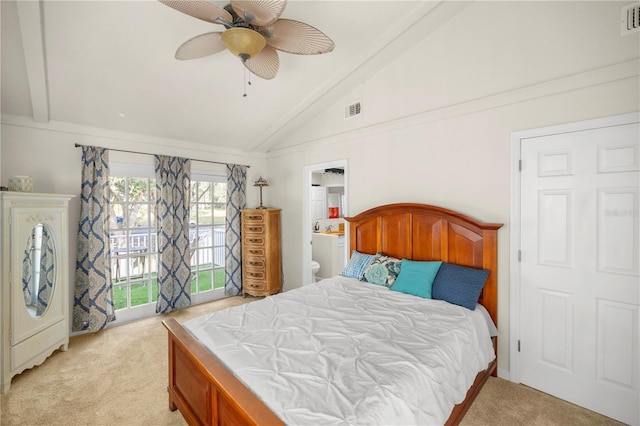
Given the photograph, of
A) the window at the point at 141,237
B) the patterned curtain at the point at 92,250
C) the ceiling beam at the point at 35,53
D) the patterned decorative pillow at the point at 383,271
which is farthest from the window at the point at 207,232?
the patterned decorative pillow at the point at 383,271

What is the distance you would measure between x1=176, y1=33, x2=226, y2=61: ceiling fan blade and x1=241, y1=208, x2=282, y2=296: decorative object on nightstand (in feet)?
8.49

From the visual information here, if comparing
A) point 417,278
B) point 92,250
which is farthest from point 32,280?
point 417,278

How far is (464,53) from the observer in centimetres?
263

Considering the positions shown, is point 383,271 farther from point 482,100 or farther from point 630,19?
point 630,19

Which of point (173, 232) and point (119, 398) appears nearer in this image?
point (119, 398)

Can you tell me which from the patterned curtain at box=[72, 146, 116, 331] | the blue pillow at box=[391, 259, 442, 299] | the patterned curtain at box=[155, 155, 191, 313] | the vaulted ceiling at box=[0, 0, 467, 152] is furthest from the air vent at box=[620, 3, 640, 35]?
the patterned curtain at box=[72, 146, 116, 331]

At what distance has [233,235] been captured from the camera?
4484mm

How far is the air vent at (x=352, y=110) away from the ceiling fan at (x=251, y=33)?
162 centimetres

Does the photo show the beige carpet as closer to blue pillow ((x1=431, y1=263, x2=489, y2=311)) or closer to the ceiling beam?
blue pillow ((x1=431, y1=263, x2=489, y2=311))

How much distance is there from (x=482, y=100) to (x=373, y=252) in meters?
1.86

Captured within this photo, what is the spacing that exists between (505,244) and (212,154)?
391 centimetres

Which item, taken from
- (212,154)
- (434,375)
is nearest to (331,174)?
(212,154)

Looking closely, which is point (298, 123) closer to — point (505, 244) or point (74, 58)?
point (74, 58)

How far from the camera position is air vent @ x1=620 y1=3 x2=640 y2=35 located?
186 centimetres
